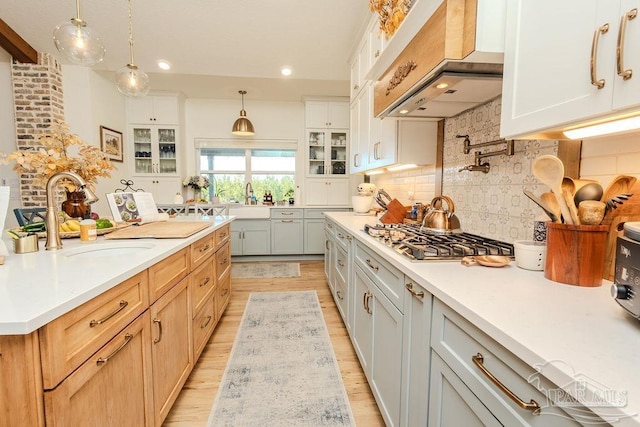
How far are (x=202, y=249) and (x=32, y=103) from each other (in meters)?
3.62

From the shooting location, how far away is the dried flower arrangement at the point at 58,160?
1.48 meters

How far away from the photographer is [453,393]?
31.9 inches

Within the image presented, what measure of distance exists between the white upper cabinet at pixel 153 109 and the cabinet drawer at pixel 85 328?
4315mm

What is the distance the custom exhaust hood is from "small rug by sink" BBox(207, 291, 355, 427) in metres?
1.70

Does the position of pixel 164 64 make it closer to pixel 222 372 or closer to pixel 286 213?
pixel 286 213

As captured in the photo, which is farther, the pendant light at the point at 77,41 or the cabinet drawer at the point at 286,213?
the cabinet drawer at the point at 286,213

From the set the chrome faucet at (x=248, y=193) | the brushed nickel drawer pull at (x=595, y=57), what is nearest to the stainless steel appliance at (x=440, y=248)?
the brushed nickel drawer pull at (x=595, y=57)

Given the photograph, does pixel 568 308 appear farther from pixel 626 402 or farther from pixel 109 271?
pixel 109 271

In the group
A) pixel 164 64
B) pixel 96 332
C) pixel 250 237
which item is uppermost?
pixel 164 64

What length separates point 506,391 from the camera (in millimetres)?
603

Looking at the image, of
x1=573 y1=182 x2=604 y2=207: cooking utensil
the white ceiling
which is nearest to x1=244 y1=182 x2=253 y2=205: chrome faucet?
the white ceiling

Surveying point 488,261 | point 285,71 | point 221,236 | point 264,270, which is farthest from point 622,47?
point 264,270

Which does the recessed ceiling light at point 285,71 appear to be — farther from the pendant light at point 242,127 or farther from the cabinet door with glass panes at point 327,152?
the cabinet door with glass panes at point 327,152

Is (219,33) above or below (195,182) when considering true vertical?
above
